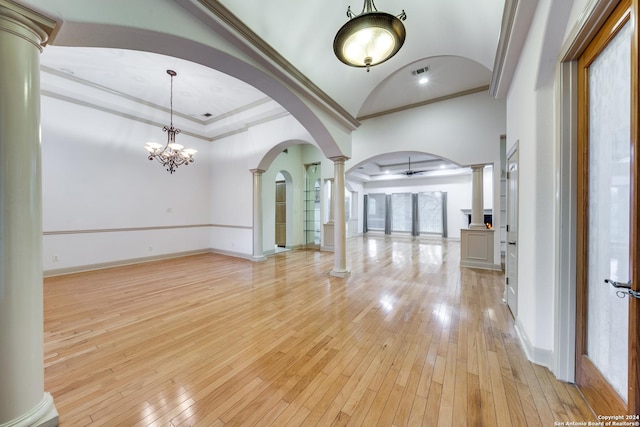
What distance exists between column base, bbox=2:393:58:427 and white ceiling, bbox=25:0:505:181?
2140 millimetres

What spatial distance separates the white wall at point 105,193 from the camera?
4.45 metres

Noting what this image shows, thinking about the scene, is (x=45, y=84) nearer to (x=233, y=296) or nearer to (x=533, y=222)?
(x=233, y=296)

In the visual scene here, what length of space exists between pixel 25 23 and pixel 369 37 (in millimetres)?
2160

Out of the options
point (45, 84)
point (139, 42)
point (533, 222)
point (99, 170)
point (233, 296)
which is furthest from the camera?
point (99, 170)

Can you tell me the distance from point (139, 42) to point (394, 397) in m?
3.22

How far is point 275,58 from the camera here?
2.59 meters

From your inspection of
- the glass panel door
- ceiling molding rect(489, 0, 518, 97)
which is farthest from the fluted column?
the glass panel door

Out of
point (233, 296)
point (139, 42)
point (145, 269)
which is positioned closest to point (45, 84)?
point (145, 269)

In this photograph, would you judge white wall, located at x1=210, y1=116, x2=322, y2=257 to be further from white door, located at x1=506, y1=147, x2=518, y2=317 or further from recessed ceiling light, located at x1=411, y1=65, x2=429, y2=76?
white door, located at x1=506, y1=147, x2=518, y2=317

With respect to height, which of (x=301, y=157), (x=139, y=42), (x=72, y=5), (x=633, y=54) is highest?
(x=301, y=157)

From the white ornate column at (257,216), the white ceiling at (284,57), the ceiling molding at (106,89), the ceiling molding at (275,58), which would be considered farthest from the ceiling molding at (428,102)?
the ceiling molding at (106,89)

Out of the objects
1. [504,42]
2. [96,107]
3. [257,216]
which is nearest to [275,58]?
[504,42]

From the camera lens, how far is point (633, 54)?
0.99 metres

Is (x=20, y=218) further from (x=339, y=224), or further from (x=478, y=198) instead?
(x=478, y=198)
